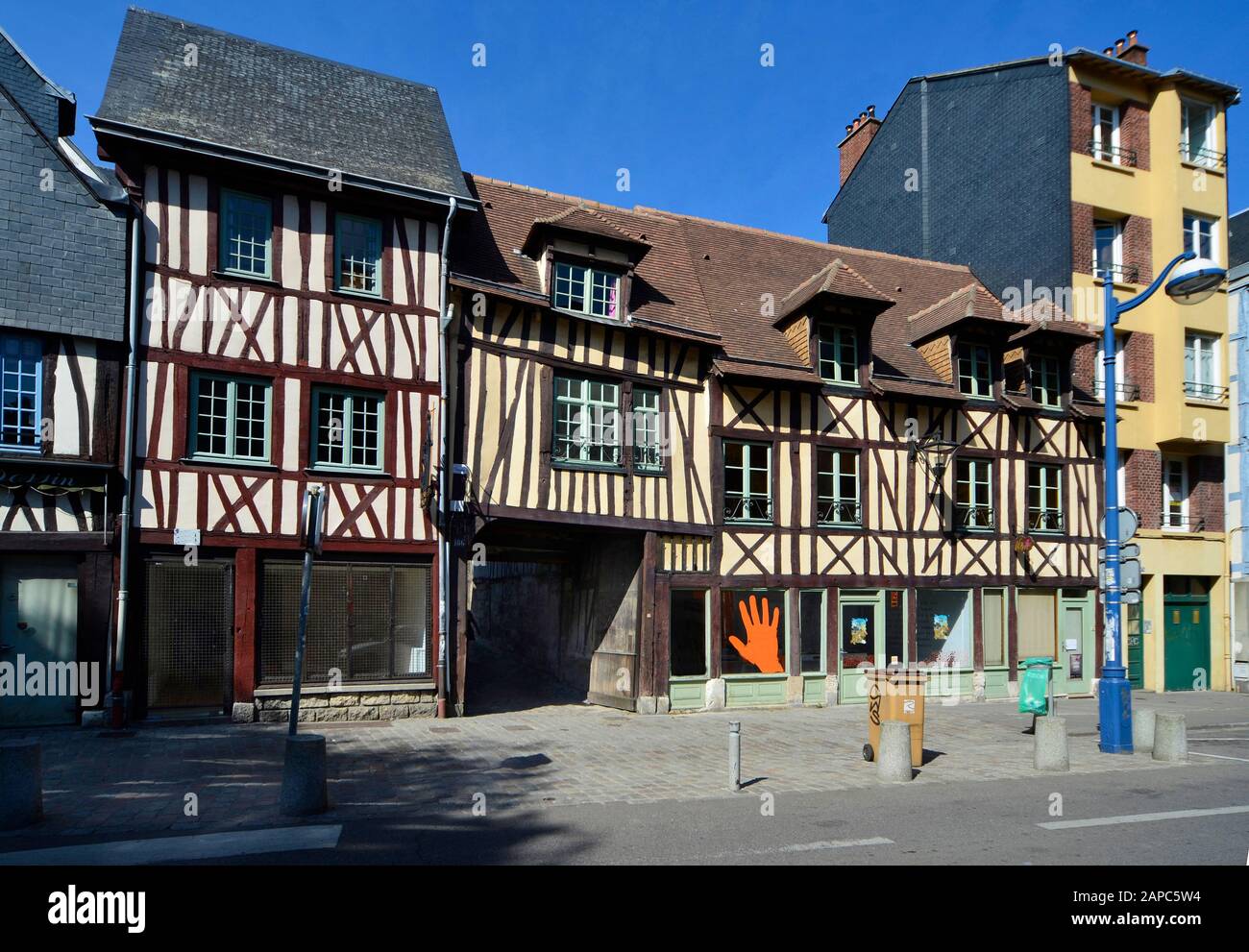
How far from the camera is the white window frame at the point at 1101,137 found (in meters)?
21.7

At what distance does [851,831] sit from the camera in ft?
25.2

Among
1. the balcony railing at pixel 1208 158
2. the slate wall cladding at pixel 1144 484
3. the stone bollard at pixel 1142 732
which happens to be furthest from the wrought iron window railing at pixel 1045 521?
the balcony railing at pixel 1208 158

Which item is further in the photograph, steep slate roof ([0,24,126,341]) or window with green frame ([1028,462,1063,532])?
window with green frame ([1028,462,1063,532])

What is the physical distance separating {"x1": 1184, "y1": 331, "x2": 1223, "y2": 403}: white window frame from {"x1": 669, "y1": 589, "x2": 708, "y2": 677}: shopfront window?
13.8 m

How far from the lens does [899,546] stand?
1820 cm

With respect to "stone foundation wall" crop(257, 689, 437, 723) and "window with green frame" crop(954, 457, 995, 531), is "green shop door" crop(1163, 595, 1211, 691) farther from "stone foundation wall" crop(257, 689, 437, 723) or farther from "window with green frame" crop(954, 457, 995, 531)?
"stone foundation wall" crop(257, 689, 437, 723)

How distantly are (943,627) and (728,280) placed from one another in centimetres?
828

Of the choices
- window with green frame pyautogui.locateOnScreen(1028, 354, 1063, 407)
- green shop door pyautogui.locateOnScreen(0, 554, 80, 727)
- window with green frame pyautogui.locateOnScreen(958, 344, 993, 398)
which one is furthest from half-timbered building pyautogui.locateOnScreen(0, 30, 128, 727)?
window with green frame pyautogui.locateOnScreen(1028, 354, 1063, 407)

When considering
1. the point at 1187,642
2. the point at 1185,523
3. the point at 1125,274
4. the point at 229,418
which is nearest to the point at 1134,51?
the point at 1125,274

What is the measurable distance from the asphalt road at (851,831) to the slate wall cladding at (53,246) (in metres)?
8.38

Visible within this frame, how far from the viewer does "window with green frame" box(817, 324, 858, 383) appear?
17969 millimetres

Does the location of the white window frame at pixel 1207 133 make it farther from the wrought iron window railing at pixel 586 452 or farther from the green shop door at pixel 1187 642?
the wrought iron window railing at pixel 586 452

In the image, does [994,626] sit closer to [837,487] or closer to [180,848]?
[837,487]

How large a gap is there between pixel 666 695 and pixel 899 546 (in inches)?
226
